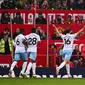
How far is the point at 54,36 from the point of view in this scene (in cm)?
2227

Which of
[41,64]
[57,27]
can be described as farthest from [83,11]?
[41,64]

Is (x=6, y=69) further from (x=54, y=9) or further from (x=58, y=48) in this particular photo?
(x=54, y=9)

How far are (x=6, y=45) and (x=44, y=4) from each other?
388 cm

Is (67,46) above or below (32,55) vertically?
above

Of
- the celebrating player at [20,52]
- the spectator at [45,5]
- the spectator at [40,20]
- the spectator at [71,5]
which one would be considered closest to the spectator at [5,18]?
the spectator at [40,20]

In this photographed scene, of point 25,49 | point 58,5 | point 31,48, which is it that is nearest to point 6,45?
point 25,49

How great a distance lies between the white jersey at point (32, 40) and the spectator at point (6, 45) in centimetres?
110

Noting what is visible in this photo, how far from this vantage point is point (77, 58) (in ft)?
72.3

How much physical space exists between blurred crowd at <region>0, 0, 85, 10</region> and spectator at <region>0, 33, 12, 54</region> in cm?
296

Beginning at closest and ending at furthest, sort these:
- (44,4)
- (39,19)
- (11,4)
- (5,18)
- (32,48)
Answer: (32,48)
(5,18)
(39,19)
(11,4)
(44,4)

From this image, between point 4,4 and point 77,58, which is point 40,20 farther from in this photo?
point 77,58

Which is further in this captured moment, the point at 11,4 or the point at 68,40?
the point at 11,4

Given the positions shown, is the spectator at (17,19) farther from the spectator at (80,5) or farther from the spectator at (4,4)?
the spectator at (80,5)

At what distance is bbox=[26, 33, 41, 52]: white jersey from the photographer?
20936 mm
